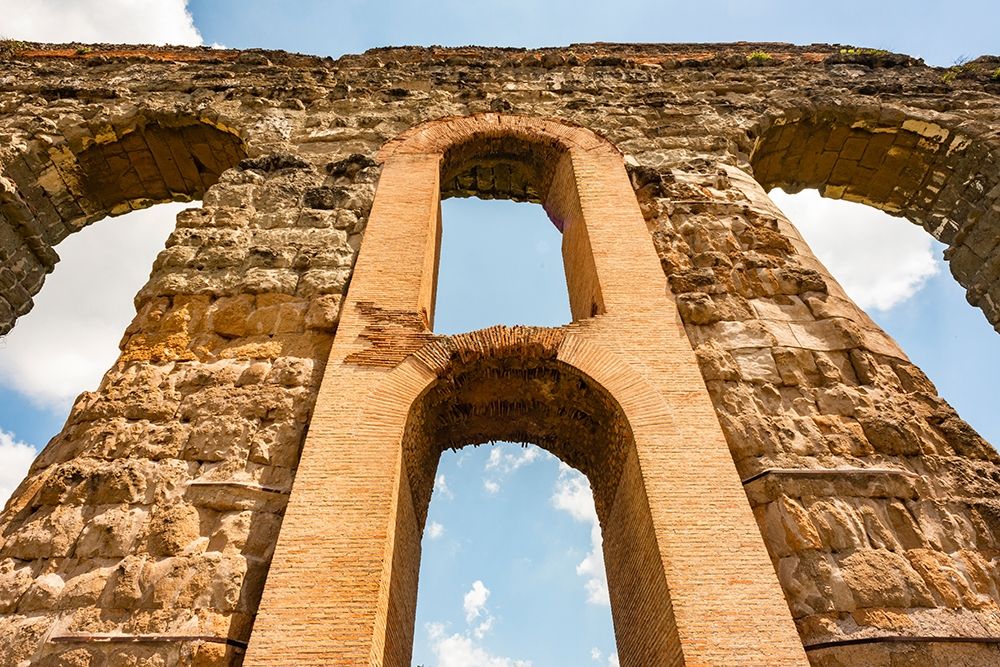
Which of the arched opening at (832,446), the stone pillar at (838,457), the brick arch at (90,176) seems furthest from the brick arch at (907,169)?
the brick arch at (90,176)

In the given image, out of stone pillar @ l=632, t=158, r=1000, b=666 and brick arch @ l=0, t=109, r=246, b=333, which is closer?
stone pillar @ l=632, t=158, r=1000, b=666

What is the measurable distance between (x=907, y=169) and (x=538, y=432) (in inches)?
237

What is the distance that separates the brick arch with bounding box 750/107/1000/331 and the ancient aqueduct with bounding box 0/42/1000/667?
0.04 m

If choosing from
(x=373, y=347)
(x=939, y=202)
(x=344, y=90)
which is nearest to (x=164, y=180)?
(x=344, y=90)

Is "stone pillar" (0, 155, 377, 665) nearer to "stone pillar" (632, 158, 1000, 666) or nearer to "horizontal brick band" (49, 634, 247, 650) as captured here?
"horizontal brick band" (49, 634, 247, 650)

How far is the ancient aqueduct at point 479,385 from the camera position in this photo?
8.65 feet

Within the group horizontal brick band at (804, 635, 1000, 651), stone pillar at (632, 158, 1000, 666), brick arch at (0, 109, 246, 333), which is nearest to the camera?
horizontal brick band at (804, 635, 1000, 651)

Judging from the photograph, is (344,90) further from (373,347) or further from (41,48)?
(41,48)

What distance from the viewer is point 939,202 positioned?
6.71 m

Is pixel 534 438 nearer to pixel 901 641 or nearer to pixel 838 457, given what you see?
pixel 838 457

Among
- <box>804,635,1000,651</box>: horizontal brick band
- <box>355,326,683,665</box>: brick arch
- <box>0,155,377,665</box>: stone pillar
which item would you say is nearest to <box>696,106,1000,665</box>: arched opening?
<box>804,635,1000,651</box>: horizontal brick band

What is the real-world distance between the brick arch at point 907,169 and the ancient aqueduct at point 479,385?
4cm

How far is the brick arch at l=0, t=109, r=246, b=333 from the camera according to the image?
19.4 ft

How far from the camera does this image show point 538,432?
13.5 feet
